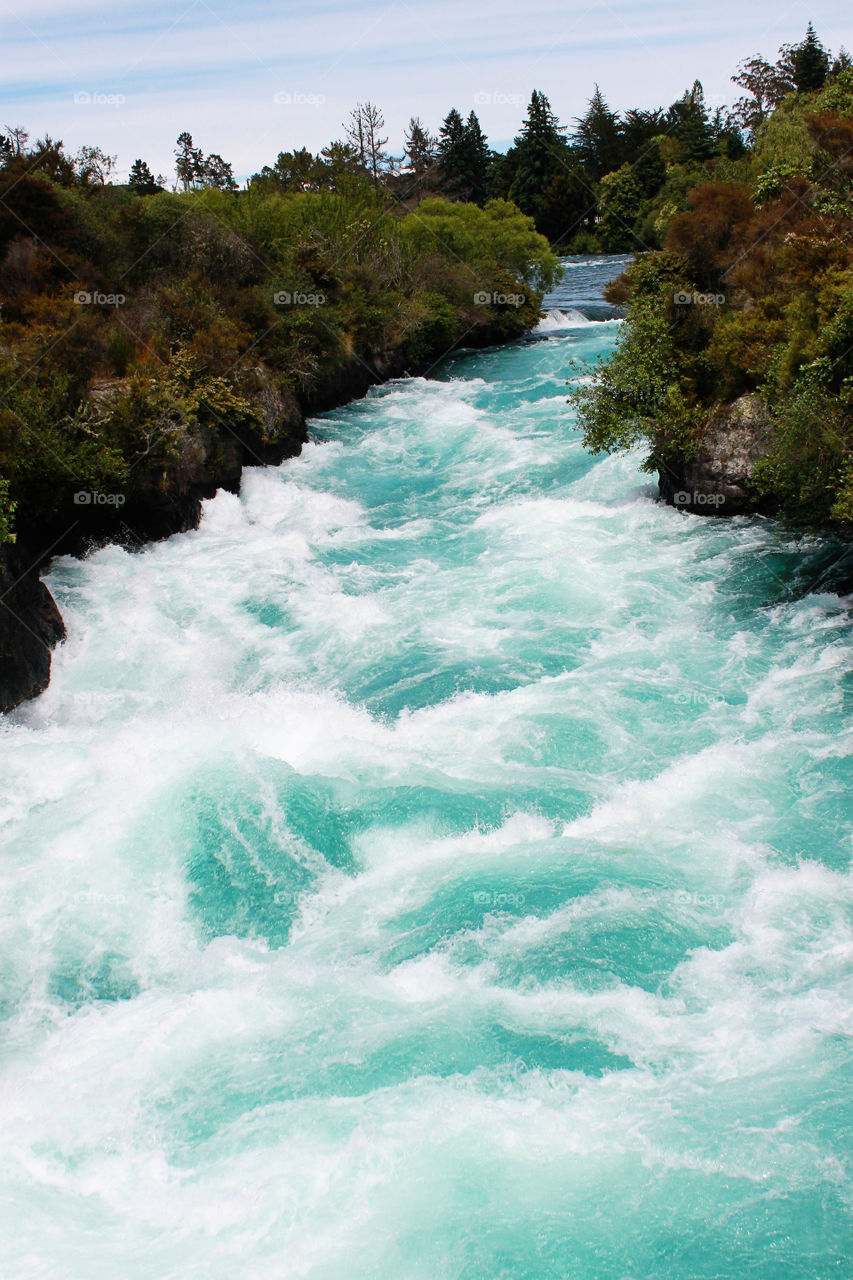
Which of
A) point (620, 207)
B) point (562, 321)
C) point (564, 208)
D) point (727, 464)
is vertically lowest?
point (727, 464)

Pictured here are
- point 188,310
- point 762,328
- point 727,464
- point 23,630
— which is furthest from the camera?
point 188,310

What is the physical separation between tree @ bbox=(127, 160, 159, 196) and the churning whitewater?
35.3m

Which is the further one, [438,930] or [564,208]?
[564,208]

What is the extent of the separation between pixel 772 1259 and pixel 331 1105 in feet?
10.3

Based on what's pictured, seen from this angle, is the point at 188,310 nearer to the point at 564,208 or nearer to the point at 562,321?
the point at 562,321

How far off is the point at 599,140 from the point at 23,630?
81.4m

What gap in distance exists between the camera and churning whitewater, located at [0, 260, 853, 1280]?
21.9 feet

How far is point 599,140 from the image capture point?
267ft

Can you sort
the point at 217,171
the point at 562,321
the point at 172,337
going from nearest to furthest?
the point at 172,337 < the point at 562,321 < the point at 217,171

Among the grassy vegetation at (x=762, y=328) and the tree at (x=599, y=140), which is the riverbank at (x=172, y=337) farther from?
the tree at (x=599, y=140)

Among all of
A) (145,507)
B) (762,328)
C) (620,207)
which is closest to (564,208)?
(620,207)

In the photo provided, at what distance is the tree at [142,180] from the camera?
45.7 meters

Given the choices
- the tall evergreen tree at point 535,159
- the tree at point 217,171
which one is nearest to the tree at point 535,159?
the tall evergreen tree at point 535,159

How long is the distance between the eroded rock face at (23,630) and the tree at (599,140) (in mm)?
76066
